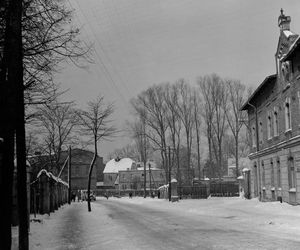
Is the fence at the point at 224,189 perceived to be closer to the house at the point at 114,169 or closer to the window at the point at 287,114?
the window at the point at 287,114

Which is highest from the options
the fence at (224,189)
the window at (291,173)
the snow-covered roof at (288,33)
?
the snow-covered roof at (288,33)

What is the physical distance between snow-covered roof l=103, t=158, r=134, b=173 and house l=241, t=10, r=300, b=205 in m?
78.1

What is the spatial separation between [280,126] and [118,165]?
294ft

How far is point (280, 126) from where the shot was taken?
29.6 metres

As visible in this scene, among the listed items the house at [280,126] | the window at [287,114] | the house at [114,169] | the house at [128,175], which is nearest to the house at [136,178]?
the house at [128,175]

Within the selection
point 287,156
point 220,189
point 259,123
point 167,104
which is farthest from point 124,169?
point 287,156

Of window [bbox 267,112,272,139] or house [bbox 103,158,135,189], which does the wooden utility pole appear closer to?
window [bbox 267,112,272,139]

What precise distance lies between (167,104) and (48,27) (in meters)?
52.4

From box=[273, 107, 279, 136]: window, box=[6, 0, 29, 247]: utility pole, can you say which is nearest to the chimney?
box=[273, 107, 279, 136]: window

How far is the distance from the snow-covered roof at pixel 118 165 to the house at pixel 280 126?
78.1 metres

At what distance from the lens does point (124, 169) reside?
115m

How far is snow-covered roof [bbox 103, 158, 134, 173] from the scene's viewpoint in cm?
11500

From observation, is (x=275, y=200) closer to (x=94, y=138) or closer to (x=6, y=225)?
(x=94, y=138)

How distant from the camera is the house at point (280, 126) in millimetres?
25969
